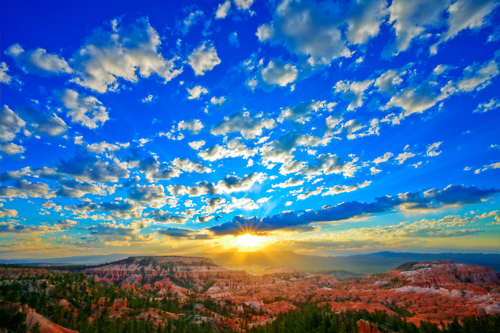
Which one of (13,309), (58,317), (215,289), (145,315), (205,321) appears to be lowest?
(215,289)

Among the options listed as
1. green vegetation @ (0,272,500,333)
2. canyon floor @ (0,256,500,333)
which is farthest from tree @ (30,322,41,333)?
canyon floor @ (0,256,500,333)

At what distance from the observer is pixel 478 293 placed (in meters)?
102

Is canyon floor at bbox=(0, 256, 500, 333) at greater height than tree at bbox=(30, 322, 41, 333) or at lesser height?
lesser

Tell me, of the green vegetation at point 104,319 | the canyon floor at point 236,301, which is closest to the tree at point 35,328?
the green vegetation at point 104,319

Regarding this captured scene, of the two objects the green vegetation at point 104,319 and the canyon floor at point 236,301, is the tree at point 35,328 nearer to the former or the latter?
the green vegetation at point 104,319

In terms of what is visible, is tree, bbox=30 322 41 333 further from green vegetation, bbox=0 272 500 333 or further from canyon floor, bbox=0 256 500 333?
canyon floor, bbox=0 256 500 333

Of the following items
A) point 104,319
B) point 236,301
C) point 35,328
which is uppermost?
point 35,328

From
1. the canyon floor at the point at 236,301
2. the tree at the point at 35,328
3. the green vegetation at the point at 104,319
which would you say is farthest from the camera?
the canyon floor at the point at 236,301

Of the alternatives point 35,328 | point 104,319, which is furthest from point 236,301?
point 35,328

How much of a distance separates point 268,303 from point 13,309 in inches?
4844

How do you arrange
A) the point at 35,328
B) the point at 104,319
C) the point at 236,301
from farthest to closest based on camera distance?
1. the point at 236,301
2. the point at 104,319
3. the point at 35,328

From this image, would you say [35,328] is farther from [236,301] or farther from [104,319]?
[236,301]

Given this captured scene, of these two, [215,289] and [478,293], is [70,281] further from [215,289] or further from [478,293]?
[478,293]

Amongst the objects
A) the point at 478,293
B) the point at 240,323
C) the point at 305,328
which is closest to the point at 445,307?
the point at 478,293
